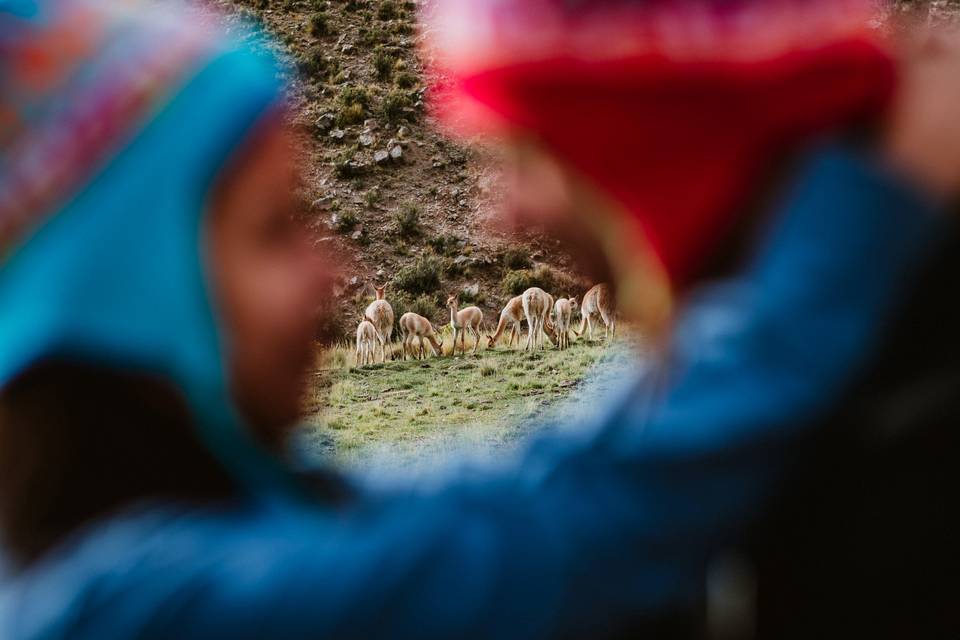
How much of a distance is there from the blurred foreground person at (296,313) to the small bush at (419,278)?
1824 centimetres

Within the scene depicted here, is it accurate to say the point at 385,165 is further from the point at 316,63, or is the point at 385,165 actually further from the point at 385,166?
the point at 316,63

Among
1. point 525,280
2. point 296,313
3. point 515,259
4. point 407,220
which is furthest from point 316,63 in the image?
point 296,313

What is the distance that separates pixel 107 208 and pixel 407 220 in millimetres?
19403

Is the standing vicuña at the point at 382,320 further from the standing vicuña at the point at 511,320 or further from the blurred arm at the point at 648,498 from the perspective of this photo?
the blurred arm at the point at 648,498

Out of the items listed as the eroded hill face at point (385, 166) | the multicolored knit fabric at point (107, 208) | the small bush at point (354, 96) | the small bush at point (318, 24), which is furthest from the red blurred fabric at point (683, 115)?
the small bush at point (318, 24)

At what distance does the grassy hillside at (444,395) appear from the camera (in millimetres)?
9703

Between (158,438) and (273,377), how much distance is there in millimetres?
87

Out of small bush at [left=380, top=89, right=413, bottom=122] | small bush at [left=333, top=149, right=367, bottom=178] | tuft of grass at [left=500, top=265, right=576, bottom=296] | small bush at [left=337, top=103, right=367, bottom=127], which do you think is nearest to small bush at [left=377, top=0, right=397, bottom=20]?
small bush at [left=380, top=89, right=413, bottom=122]

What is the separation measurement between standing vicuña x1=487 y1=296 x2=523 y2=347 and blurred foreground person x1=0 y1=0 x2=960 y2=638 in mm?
14036

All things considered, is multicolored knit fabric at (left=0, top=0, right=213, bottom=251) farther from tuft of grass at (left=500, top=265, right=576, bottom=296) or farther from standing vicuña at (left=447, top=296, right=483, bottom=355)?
tuft of grass at (left=500, top=265, right=576, bottom=296)

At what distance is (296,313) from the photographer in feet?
2.37

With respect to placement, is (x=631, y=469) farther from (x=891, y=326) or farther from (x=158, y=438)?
(x=158, y=438)

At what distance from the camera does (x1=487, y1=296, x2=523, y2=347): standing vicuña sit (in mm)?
14812

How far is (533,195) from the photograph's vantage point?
69 cm
